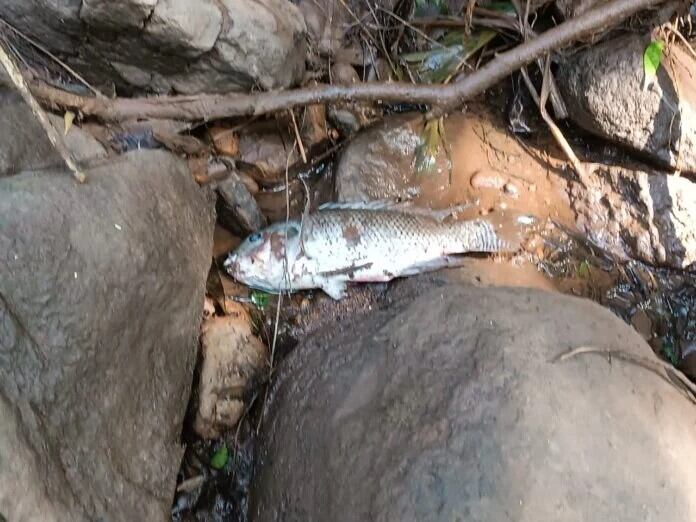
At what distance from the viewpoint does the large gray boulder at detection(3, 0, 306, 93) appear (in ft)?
10.2

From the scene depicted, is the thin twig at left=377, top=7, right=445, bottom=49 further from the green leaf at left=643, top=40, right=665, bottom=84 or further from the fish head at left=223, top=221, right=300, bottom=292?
the fish head at left=223, top=221, right=300, bottom=292

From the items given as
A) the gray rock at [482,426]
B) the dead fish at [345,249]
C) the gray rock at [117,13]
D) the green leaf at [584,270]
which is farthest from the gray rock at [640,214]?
the gray rock at [117,13]

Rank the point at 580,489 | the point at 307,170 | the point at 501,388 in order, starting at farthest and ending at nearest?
the point at 307,170
the point at 501,388
the point at 580,489

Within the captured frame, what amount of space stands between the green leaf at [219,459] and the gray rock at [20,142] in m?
1.42

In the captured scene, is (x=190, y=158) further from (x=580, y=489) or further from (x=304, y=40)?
(x=580, y=489)

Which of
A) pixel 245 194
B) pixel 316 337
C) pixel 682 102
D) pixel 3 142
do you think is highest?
pixel 682 102

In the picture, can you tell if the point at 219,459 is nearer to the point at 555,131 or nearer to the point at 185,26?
the point at 185,26

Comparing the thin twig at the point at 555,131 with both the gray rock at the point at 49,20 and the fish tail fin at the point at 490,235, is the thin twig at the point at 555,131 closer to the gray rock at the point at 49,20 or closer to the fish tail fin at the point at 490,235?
the fish tail fin at the point at 490,235

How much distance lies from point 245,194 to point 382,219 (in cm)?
73

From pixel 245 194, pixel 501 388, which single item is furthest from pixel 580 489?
pixel 245 194

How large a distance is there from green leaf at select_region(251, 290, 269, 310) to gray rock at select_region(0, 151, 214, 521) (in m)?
0.44

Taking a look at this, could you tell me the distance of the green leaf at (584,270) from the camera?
3.66 metres

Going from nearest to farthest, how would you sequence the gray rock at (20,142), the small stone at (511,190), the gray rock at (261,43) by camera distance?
the gray rock at (20,142)
the gray rock at (261,43)
the small stone at (511,190)

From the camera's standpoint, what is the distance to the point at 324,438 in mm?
2625
